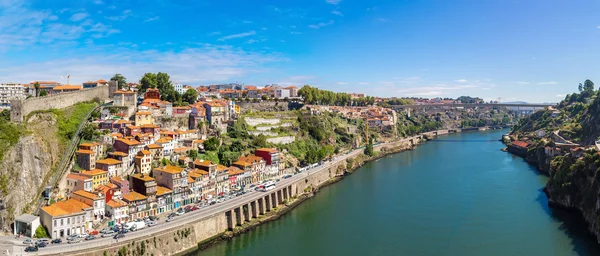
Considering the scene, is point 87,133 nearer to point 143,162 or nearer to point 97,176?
point 143,162

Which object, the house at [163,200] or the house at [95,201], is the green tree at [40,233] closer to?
the house at [95,201]

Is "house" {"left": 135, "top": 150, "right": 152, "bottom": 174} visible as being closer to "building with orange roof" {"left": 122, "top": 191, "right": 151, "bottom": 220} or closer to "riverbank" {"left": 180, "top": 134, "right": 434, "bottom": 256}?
"building with orange roof" {"left": 122, "top": 191, "right": 151, "bottom": 220}

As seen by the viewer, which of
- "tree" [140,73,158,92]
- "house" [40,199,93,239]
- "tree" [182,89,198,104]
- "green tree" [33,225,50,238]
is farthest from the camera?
"tree" [182,89,198,104]

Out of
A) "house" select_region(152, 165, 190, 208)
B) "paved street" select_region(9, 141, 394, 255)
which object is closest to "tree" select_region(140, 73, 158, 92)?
"paved street" select_region(9, 141, 394, 255)

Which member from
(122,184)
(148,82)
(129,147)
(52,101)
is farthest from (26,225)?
(148,82)

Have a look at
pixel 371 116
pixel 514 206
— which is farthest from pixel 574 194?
pixel 371 116

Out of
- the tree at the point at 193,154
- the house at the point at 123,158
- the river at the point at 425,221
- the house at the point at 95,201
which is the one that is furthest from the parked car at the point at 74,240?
the tree at the point at 193,154

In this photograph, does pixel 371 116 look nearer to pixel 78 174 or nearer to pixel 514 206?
pixel 514 206
